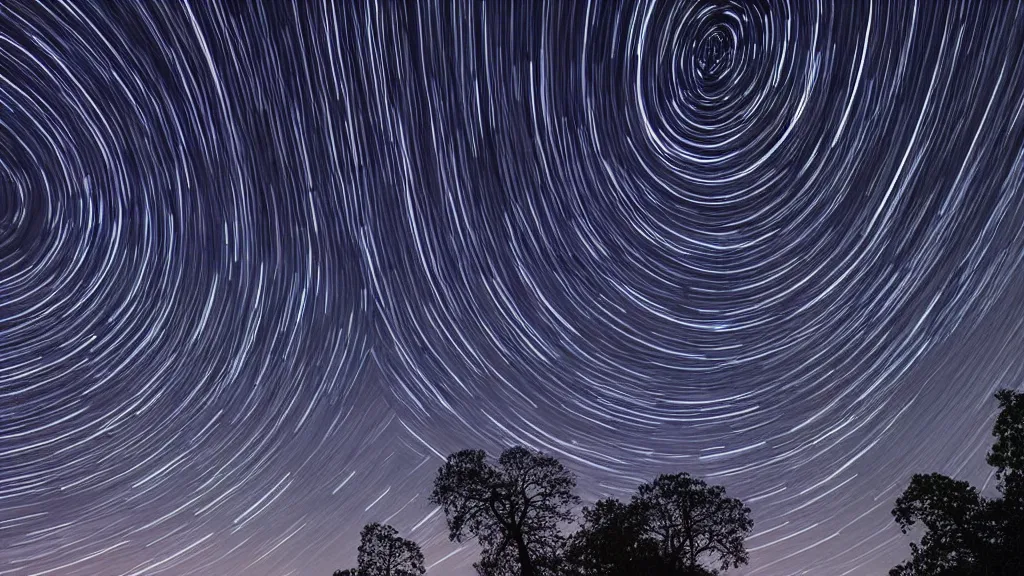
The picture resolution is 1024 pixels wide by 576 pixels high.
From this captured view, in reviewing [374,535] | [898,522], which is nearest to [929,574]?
[898,522]

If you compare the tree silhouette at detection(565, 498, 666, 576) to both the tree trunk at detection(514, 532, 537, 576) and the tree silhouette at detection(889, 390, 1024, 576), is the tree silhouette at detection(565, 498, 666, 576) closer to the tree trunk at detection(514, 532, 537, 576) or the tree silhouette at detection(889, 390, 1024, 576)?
the tree trunk at detection(514, 532, 537, 576)

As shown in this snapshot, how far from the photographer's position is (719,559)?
21.6 m

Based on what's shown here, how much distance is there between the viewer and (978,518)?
15984mm

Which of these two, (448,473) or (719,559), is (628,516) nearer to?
(719,559)

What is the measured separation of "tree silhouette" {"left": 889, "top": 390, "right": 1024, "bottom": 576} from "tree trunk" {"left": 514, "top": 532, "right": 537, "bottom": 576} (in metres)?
9.36

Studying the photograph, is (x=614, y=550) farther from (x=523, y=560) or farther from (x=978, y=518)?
(x=978, y=518)

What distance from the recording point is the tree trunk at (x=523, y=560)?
64.8 ft

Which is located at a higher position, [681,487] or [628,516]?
[681,487]

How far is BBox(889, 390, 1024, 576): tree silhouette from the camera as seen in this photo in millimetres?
15273

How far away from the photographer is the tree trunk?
19750 millimetres

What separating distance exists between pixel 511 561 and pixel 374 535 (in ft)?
19.1

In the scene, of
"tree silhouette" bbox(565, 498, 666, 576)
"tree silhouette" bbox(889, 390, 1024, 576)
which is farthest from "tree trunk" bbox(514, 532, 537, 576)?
"tree silhouette" bbox(889, 390, 1024, 576)

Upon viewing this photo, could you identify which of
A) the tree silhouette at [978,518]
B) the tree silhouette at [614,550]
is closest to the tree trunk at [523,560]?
the tree silhouette at [614,550]

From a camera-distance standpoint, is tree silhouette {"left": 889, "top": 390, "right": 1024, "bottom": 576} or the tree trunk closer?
tree silhouette {"left": 889, "top": 390, "right": 1024, "bottom": 576}
